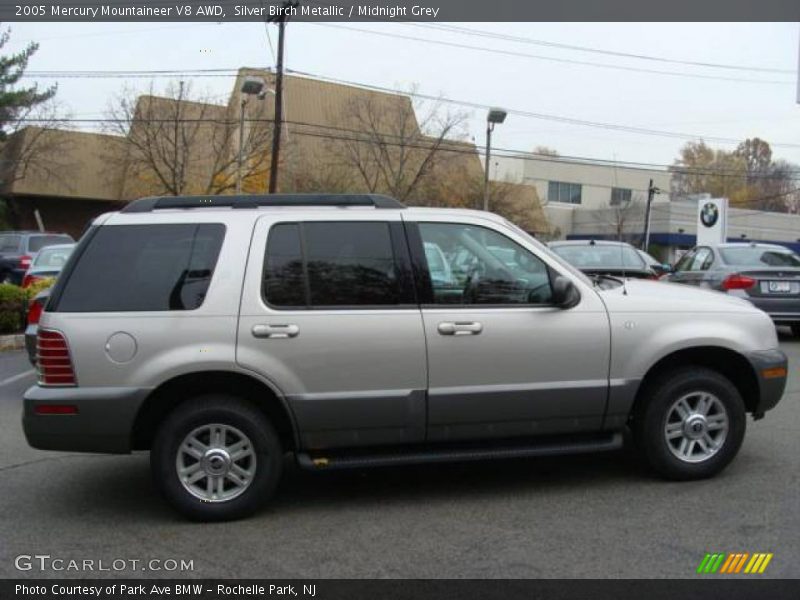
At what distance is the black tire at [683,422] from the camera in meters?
5.01

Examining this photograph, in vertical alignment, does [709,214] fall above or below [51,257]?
above

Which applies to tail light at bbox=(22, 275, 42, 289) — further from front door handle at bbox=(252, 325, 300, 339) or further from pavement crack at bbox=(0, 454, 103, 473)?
front door handle at bbox=(252, 325, 300, 339)

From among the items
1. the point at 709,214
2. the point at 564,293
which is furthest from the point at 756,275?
the point at 709,214

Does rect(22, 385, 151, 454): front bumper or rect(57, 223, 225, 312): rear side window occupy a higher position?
rect(57, 223, 225, 312): rear side window

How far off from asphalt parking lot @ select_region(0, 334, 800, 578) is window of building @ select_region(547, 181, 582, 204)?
2579 inches

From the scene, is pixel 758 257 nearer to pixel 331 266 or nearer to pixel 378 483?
pixel 378 483

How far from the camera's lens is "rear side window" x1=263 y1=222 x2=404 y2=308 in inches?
183

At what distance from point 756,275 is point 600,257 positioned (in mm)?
2357

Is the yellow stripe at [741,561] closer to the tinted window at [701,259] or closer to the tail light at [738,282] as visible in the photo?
the tail light at [738,282]

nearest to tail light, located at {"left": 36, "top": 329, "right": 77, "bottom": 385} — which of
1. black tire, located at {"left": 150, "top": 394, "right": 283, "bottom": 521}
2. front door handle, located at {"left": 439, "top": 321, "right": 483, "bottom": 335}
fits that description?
black tire, located at {"left": 150, "top": 394, "right": 283, "bottom": 521}

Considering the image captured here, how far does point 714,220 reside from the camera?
30.8 metres

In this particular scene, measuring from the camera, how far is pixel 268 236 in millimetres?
4715
